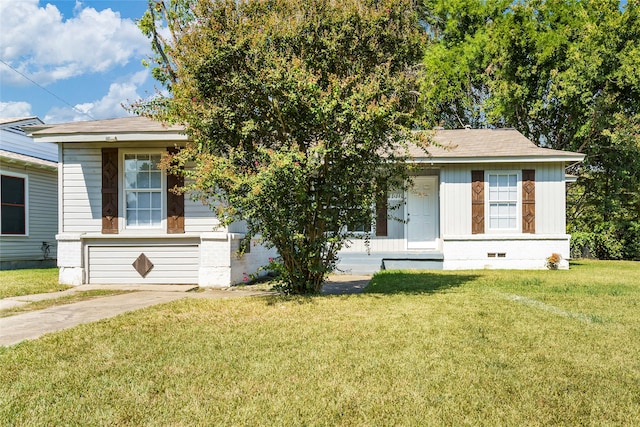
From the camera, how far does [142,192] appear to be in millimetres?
9656

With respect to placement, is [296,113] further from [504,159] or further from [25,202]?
[25,202]

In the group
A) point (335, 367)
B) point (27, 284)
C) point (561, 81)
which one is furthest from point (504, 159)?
point (27, 284)

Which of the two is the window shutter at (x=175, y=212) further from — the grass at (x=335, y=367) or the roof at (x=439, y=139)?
the grass at (x=335, y=367)

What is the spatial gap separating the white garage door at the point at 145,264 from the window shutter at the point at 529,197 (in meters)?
8.93

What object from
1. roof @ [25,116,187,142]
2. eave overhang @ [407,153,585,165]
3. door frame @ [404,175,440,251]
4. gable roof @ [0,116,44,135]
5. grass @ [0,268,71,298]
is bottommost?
grass @ [0,268,71,298]

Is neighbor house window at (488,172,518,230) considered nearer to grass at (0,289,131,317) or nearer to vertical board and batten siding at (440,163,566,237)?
vertical board and batten siding at (440,163,566,237)

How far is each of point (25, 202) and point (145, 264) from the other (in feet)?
22.5

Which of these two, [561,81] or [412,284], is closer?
[412,284]

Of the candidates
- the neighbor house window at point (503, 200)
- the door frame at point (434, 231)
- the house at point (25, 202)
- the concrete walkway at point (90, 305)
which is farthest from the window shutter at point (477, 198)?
the house at point (25, 202)

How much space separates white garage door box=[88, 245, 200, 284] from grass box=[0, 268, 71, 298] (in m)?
0.75

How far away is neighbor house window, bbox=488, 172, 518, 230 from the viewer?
43.1ft

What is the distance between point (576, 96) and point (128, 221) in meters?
16.1

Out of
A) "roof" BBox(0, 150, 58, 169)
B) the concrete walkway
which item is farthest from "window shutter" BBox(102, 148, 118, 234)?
"roof" BBox(0, 150, 58, 169)

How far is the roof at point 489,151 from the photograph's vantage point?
12664 millimetres
